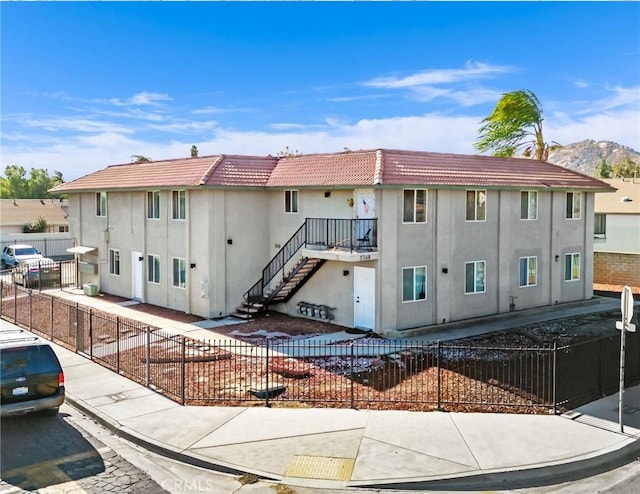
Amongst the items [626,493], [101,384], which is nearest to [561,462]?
[626,493]

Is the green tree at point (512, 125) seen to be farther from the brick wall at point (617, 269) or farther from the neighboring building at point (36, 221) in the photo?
the neighboring building at point (36, 221)

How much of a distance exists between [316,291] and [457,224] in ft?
18.3

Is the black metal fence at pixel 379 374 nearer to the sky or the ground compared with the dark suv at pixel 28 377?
nearer to the ground

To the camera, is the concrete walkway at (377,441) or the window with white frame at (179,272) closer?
the concrete walkway at (377,441)

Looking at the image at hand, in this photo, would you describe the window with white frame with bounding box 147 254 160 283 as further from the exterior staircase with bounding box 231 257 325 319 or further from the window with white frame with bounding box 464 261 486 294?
the window with white frame with bounding box 464 261 486 294

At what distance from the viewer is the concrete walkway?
9.37 m

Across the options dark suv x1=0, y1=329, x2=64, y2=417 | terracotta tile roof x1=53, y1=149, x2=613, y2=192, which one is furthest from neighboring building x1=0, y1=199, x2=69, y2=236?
dark suv x1=0, y1=329, x2=64, y2=417

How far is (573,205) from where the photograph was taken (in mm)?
27203

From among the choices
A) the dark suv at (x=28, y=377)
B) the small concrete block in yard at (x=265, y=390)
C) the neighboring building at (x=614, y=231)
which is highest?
the neighboring building at (x=614, y=231)

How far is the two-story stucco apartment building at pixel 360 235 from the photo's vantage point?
2098 centimetres

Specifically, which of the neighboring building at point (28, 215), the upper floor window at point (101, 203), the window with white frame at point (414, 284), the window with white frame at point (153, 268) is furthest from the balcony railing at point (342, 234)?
the neighboring building at point (28, 215)

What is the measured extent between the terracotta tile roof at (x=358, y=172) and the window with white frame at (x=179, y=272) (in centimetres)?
301

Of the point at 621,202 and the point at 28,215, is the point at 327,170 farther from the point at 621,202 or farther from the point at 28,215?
the point at 28,215

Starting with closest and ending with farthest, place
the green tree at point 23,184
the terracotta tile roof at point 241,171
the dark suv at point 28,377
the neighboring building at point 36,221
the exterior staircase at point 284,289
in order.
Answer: the dark suv at point 28,377 < the exterior staircase at point 284,289 < the terracotta tile roof at point 241,171 < the neighboring building at point 36,221 < the green tree at point 23,184
